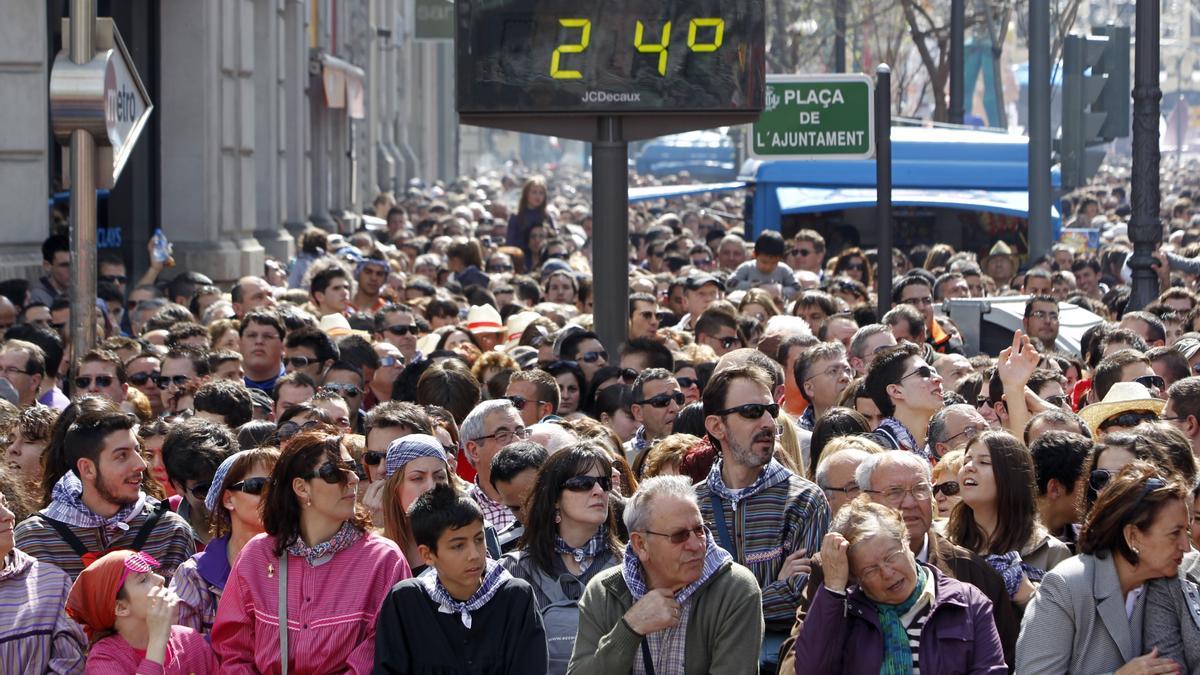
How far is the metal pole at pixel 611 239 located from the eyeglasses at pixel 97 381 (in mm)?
2809

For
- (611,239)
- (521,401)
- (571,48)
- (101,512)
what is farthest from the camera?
(611,239)

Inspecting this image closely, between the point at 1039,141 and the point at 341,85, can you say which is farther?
the point at 341,85

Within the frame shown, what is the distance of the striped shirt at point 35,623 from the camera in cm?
630

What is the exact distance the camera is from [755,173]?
26.5 m

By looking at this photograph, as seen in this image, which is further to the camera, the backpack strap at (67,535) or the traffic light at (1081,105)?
the traffic light at (1081,105)

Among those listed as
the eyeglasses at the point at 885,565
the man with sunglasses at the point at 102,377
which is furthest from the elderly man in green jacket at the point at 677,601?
the man with sunglasses at the point at 102,377

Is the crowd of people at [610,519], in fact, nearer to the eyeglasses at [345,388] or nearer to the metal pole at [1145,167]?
the eyeglasses at [345,388]

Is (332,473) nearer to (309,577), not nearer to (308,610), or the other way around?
(309,577)

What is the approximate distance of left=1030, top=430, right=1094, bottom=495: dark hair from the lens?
736 cm

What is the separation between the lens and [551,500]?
6758mm

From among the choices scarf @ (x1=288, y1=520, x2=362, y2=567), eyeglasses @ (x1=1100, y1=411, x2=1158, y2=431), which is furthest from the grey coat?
eyeglasses @ (x1=1100, y1=411, x2=1158, y2=431)

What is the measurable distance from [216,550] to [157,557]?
0.34 m

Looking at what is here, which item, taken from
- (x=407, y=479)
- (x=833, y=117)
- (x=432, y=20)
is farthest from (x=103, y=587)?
(x=432, y=20)

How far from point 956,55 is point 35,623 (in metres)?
24.4
